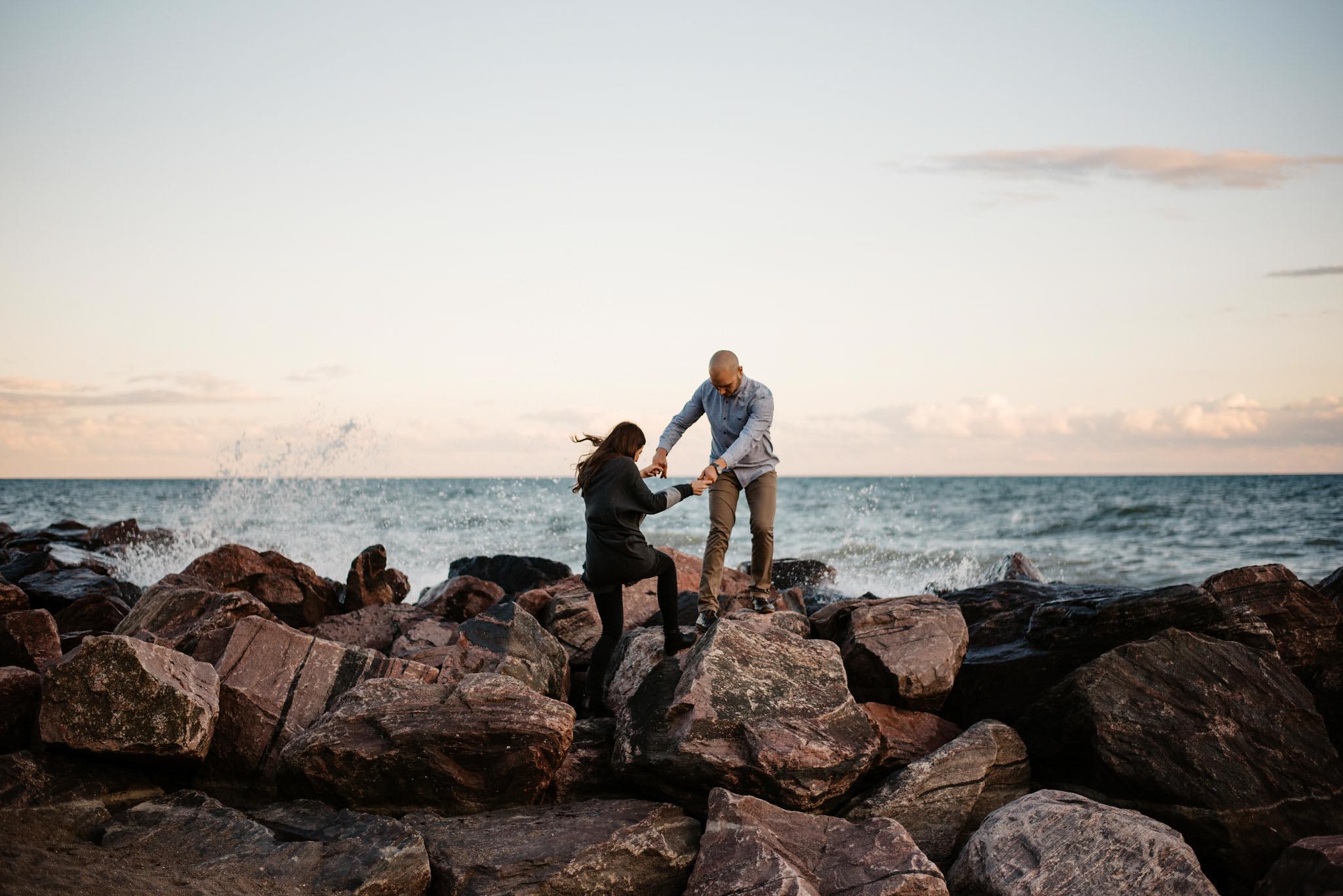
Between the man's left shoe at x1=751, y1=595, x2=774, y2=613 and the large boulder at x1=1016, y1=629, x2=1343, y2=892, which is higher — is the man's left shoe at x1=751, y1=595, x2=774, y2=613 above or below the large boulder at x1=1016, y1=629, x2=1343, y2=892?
above

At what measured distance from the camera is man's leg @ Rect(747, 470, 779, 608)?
26.9ft

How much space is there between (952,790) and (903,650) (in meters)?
1.18

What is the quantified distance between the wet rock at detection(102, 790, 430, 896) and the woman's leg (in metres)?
2.22

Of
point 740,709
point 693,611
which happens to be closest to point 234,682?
point 740,709

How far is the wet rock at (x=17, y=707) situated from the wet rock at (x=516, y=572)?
7340 millimetres

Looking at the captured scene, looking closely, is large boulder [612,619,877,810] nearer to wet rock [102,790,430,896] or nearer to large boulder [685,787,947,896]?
large boulder [685,787,947,896]

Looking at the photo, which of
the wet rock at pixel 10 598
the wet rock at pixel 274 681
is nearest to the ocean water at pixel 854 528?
the wet rock at pixel 10 598

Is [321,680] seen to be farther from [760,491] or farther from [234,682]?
[760,491]

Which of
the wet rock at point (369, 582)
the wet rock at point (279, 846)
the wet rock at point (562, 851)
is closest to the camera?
the wet rock at point (279, 846)

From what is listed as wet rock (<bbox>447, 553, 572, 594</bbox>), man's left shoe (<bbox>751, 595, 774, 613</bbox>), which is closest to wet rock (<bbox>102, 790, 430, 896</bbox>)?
man's left shoe (<bbox>751, 595, 774, 613</bbox>)

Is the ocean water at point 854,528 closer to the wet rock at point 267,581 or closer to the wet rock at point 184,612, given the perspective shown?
the wet rock at point 267,581

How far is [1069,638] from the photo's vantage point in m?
7.58

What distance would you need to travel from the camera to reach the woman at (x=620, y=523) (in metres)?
6.70

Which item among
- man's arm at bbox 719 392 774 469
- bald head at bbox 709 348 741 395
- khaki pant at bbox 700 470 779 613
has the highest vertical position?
bald head at bbox 709 348 741 395
